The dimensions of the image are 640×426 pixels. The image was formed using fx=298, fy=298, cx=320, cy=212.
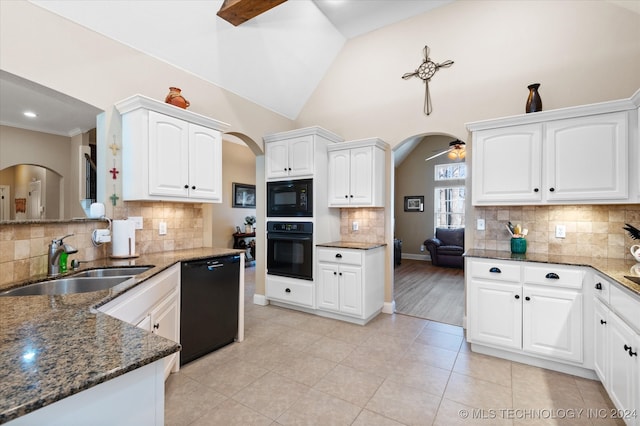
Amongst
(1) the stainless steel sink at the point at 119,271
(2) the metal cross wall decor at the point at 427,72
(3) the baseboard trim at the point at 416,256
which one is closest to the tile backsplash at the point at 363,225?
(2) the metal cross wall decor at the point at 427,72

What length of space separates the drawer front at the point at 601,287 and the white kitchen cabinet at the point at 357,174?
210 cm

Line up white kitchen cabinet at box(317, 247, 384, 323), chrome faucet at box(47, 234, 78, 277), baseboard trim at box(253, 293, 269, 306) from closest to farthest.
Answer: chrome faucet at box(47, 234, 78, 277) → white kitchen cabinet at box(317, 247, 384, 323) → baseboard trim at box(253, 293, 269, 306)

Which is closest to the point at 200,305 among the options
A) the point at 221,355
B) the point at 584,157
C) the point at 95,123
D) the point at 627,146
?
the point at 221,355

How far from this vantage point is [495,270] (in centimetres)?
263

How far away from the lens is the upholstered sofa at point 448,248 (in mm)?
6867

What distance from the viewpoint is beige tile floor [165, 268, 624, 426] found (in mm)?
1904

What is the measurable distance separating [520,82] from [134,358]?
3.81 meters

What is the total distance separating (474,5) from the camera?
3252 millimetres

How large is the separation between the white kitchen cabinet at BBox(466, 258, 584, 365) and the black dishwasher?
2231 mm

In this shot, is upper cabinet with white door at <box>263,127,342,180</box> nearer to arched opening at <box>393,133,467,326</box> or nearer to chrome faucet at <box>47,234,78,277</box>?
chrome faucet at <box>47,234,78,277</box>

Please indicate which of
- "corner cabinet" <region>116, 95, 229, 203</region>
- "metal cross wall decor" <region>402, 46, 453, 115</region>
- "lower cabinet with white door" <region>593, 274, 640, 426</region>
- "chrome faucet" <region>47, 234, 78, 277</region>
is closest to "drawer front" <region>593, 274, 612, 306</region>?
"lower cabinet with white door" <region>593, 274, 640, 426</region>

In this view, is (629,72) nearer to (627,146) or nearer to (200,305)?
(627,146)

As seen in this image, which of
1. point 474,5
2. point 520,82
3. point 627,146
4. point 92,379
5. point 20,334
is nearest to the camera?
point 92,379

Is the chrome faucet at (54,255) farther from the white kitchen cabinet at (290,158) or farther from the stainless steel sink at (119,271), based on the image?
the white kitchen cabinet at (290,158)
